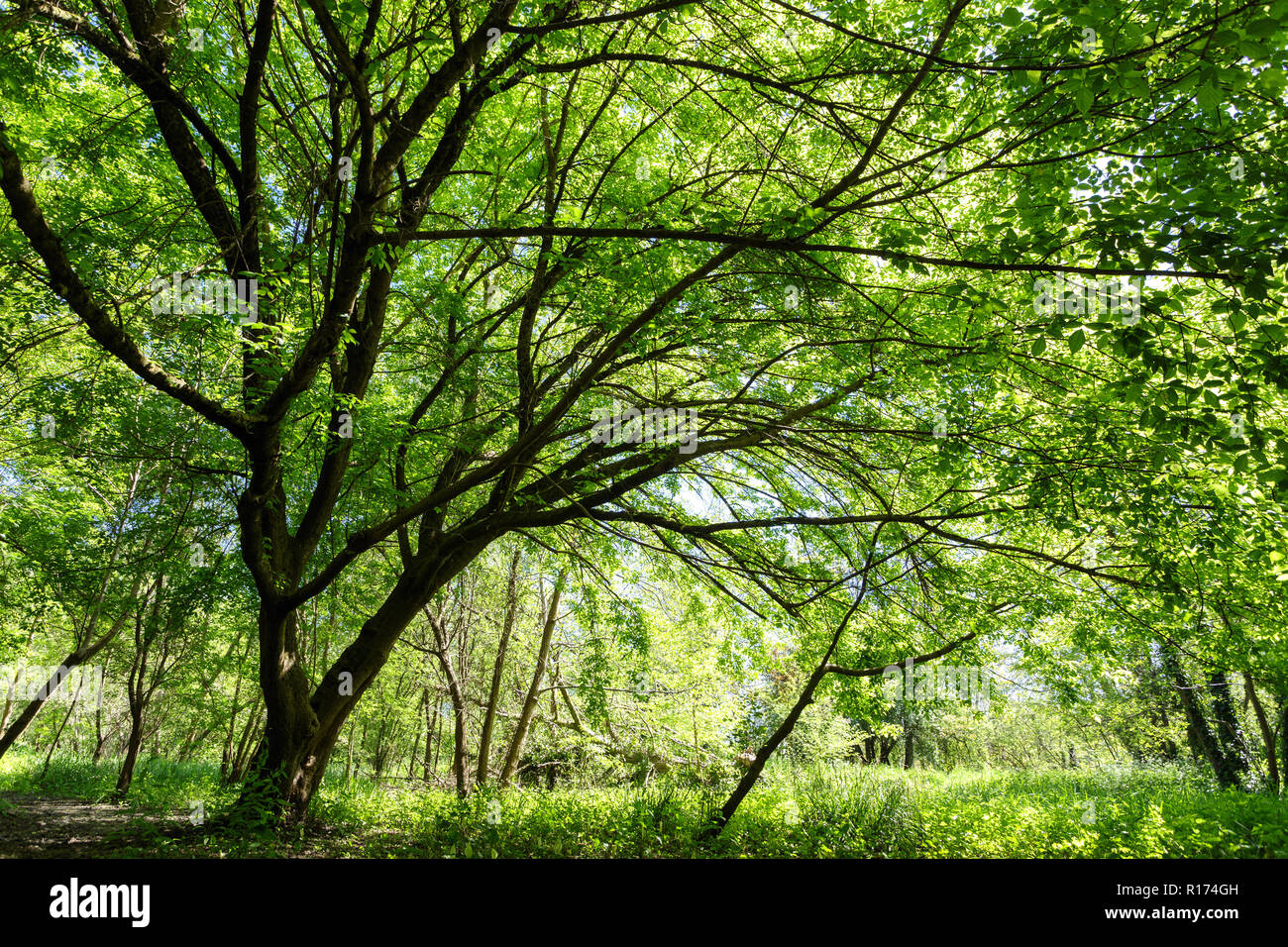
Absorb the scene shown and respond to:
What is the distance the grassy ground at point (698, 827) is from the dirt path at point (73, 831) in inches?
0.9

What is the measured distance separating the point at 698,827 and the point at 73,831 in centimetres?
666

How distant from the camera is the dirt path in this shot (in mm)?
5426

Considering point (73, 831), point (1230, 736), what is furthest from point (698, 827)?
point (1230, 736)

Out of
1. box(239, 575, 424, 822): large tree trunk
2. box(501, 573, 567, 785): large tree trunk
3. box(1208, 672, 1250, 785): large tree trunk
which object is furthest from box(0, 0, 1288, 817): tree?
box(1208, 672, 1250, 785): large tree trunk

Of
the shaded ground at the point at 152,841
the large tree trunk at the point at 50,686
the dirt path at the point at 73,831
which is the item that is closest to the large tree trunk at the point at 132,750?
the dirt path at the point at 73,831

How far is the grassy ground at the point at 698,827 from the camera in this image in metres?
5.72

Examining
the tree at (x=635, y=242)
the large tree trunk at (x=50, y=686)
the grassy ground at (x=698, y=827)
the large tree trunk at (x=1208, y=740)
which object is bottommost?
the large tree trunk at (x=1208, y=740)

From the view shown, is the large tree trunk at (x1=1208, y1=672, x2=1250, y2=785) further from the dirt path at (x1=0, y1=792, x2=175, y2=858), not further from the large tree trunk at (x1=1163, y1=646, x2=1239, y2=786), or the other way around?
the dirt path at (x1=0, y1=792, x2=175, y2=858)

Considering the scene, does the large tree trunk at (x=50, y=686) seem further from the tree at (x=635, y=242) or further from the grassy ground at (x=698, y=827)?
the tree at (x=635, y=242)

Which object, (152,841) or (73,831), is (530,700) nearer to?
(73,831)

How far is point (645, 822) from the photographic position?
6613 millimetres

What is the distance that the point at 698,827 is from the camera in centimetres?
643

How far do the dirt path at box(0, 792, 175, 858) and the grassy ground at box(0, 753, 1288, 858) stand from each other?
0.07 ft
